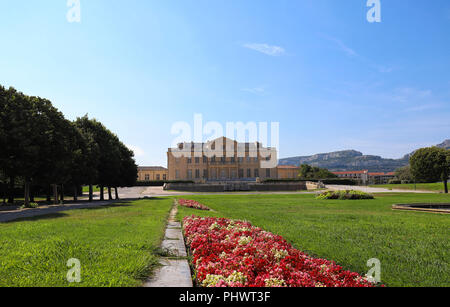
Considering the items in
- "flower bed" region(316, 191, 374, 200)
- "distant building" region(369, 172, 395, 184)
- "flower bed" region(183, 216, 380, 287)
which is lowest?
"distant building" region(369, 172, 395, 184)

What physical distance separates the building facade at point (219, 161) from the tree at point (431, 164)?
4986cm

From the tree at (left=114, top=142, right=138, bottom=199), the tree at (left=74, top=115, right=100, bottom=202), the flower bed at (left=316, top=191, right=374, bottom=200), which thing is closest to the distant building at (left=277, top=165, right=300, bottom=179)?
the tree at (left=114, top=142, right=138, bottom=199)

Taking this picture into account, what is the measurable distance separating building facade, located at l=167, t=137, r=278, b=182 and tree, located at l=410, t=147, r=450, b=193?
49863 mm

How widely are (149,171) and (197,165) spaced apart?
2321 cm

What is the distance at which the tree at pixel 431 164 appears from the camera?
5150cm

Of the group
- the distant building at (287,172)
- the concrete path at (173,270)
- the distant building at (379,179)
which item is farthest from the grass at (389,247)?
the distant building at (287,172)

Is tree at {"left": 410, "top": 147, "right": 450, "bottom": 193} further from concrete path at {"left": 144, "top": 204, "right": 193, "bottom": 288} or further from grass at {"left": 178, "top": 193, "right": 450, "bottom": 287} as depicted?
concrete path at {"left": 144, "top": 204, "right": 193, "bottom": 288}

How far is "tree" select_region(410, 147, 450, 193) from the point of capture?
5150 centimetres

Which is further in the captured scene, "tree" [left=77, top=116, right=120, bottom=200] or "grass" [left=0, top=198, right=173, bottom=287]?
"tree" [left=77, top=116, right=120, bottom=200]

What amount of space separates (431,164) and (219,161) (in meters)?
60.2

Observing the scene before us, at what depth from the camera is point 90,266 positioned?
6008 millimetres

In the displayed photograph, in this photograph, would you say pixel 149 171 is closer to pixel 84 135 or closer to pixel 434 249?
pixel 84 135

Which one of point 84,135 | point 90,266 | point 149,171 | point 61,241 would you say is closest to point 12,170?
point 84,135

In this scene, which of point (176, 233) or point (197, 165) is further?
point (197, 165)
